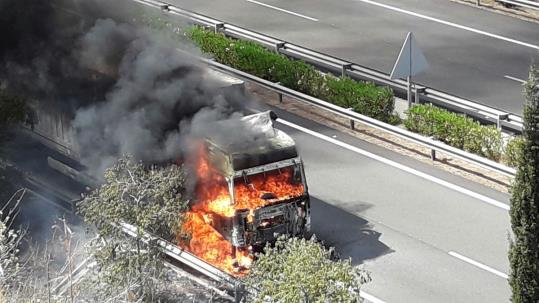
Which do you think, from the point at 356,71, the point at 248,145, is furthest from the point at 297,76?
the point at 248,145

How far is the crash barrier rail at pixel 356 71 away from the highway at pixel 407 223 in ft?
7.03

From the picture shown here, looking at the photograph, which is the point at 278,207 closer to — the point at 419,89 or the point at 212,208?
the point at 212,208

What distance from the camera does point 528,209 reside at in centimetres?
1530

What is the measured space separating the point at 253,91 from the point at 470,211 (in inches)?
313

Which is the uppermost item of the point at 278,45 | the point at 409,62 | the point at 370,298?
the point at 409,62

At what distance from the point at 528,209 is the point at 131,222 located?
5.60 meters

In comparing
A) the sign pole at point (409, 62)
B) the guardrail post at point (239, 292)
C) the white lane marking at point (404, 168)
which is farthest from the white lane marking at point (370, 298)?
the sign pole at point (409, 62)

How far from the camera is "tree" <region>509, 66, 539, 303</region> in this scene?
49.5 feet

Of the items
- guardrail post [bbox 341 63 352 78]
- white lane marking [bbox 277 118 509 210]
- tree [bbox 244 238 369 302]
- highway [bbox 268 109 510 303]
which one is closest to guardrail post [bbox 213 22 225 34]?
guardrail post [bbox 341 63 352 78]

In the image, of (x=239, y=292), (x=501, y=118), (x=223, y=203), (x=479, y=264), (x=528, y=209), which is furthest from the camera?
(x=501, y=118)

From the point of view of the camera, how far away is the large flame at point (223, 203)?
733 inches

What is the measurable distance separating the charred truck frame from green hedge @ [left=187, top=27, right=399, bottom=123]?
6442 millimetres

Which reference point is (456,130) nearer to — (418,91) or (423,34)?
(418,91)

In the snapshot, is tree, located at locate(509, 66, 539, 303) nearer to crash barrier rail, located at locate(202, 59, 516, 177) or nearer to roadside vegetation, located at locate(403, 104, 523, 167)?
crash barrier rail, located at locate(202, 59, 516, 177)
